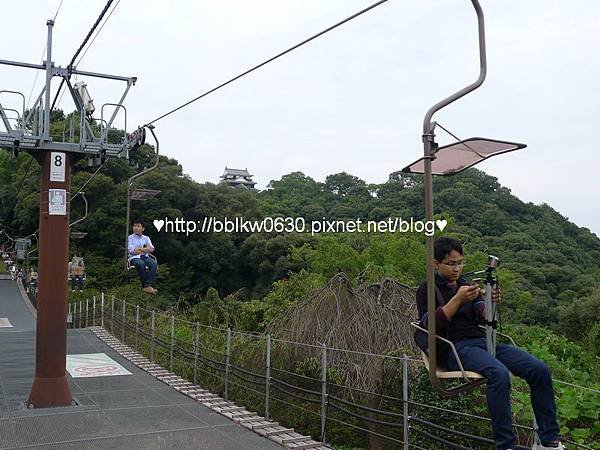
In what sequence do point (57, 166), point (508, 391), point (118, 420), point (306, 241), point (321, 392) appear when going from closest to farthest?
point (508, 391) < point (321, 392) < point (118, 420) < point (57, 166) < point (306, 241)

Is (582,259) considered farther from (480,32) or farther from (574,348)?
(480,32)

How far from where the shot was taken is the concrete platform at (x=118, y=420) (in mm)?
6621

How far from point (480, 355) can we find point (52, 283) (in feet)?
23.2

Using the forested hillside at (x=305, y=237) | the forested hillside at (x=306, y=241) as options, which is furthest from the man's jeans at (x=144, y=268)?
the forested hillside at (x=305, y=237)

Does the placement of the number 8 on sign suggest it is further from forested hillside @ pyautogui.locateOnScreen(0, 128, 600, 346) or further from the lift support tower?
forested hillside @ pyautogui.locateOnScreen(0, 128, 600, 346)

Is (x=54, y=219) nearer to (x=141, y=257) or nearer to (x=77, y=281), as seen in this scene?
(x=141, y=257)

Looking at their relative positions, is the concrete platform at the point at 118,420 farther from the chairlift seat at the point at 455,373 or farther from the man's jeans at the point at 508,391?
the man's jeans at the point at 508,391

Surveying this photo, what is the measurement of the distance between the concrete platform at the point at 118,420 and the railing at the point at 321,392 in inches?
28.4

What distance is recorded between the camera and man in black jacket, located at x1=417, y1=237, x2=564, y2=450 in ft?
9.11

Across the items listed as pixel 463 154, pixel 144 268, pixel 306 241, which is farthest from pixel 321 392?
pixel 306 241

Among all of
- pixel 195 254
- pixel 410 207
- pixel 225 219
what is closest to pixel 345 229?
pixel 410 207

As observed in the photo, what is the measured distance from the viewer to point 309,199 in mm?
41594

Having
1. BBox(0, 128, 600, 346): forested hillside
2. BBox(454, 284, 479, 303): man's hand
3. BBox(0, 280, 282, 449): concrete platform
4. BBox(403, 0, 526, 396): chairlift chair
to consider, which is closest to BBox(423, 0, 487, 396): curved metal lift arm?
BBox(403, 0, 526, 396): chairlift chair

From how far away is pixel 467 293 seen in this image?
115 inches
